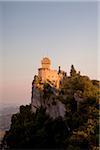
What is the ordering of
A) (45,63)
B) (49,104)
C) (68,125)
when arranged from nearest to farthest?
(68,125)
(49,104)
(45,63)

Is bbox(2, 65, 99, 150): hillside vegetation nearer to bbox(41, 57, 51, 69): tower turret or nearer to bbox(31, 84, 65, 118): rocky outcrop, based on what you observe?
bbox(31, 84, 65, 118): rocky outcrop

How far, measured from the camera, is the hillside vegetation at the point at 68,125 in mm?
4902

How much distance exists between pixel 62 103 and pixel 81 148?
191cm

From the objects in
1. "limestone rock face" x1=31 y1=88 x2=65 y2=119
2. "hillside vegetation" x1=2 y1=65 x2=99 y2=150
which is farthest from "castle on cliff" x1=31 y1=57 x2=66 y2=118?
"hillside vegetation" x1=2 y1=65 x2=99 y2=150

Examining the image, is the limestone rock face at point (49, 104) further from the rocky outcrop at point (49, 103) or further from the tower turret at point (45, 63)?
the tower turret at point (45, 63)

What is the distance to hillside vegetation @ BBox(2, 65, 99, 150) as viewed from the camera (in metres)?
4.90

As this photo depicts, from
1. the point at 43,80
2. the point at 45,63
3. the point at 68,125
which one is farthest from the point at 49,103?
the point at 68,125

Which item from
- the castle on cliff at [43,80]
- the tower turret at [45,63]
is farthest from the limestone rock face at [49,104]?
the tower turret at [45,63]

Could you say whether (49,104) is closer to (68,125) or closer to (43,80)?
(43,80)

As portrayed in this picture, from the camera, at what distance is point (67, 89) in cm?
691

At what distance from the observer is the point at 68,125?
5914 millimetres

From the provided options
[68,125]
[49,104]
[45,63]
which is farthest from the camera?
[45,63]

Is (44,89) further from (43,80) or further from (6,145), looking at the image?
(6,145)

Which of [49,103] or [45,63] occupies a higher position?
[45,63]
